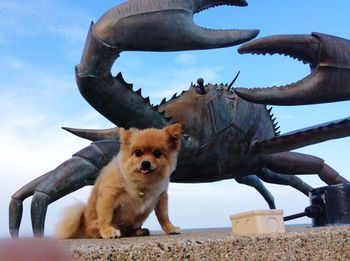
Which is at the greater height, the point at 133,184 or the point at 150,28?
the point at 150,28

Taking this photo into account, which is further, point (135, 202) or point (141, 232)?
point (141, 232)

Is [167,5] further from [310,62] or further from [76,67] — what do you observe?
[310,62]

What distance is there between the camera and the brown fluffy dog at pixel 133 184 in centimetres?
185

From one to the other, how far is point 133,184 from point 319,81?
1.14m

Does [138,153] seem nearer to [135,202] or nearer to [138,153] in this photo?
[138,153]

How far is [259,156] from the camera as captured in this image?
3586 millimetres

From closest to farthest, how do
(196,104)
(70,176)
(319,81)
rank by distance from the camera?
(319,81) < (70,176) < (196,104)

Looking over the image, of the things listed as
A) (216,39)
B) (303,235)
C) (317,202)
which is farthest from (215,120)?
(303,235)

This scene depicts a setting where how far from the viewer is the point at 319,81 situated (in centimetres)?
239

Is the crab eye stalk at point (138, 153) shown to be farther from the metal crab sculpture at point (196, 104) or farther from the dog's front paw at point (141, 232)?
the metal crab sculpture at point (196, 104)

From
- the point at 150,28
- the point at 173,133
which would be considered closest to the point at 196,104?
the point at 150,28

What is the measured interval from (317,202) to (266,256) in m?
0.80

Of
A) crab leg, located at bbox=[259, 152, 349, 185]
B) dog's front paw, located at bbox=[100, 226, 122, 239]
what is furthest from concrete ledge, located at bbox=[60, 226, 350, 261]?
crab leg, located at bbox=[259, 152, 349, 185]

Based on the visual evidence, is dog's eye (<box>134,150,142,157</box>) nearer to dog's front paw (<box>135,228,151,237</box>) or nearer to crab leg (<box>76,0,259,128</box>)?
dog's front paw (<box>135,228,151,237</box>)
